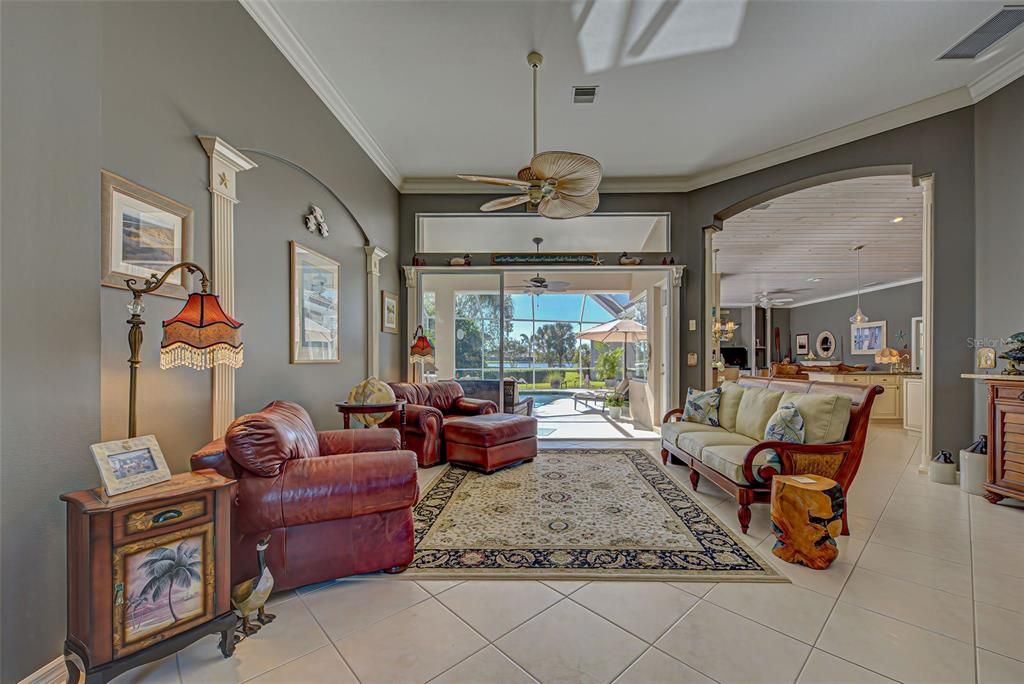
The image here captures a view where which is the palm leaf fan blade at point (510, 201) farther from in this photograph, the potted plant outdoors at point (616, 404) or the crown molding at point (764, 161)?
the potted plant outdoors at point (616, 404)

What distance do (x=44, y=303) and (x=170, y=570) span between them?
1.02 metres

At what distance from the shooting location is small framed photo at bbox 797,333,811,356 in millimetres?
12788

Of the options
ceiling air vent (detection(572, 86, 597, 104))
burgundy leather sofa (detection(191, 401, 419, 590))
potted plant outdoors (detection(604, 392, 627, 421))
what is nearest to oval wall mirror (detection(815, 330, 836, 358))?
potted plant outdoors (detection(604, 392, 627, 421))

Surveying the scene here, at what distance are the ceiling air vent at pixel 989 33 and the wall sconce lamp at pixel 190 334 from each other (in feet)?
16.3

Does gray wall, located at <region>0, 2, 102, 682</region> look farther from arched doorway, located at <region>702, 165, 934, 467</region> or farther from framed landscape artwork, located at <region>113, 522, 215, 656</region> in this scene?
arched doorway, located at <region>702, 165, 934, 467</region>

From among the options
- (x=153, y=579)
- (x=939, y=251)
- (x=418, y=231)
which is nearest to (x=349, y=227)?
(x=418, y=231)

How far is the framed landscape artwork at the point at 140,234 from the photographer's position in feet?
5.62

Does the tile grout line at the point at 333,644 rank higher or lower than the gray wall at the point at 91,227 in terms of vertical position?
lower

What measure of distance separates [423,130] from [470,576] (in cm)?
407

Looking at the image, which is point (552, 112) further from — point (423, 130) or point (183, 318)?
point (183, 318)

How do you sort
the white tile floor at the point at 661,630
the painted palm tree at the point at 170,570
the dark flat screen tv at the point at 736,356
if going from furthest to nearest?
the dark flat screen tv at the point at 736,356, the white tile floor at the point at 661,630, the painted palm tree at the point at 170,570

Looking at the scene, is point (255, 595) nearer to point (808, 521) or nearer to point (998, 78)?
point (808, 521)

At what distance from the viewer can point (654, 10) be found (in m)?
2.66

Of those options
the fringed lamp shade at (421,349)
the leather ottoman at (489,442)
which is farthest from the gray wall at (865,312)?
the fringed lamp shade at (421,349)
